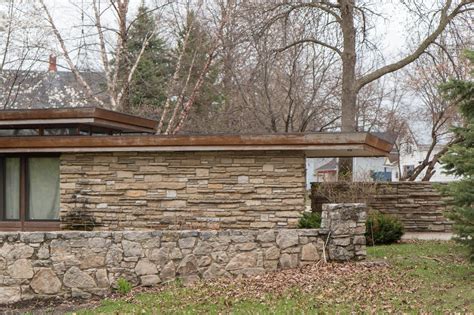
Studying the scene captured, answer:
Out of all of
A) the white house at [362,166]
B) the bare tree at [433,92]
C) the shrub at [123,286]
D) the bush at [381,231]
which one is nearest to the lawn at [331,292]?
the shrub at [123,286]

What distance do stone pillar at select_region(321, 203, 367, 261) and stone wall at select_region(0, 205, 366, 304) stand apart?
0.06ft

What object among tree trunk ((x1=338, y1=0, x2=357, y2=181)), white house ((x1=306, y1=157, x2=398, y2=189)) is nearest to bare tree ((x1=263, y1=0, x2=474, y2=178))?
tree trunk ((x1=338, y1=0, x2=357, y2=181))

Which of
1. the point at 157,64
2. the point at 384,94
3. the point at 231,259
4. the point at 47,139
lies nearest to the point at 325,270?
the point at 231,259

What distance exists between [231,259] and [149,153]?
4.09 meters

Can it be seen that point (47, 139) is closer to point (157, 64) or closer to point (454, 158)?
point (454, 158)

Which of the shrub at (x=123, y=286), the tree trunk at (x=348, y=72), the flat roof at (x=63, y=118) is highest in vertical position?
the tree trunk at (x=348, y=72)

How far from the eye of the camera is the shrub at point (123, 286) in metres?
11.1

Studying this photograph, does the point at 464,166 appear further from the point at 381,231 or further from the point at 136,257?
the point at 136,257

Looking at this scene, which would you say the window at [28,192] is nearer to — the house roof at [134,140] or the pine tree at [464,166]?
the house roof at [134,140]

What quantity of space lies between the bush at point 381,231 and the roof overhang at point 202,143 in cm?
162

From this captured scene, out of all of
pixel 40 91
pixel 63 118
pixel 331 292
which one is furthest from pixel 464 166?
pixel 40 91

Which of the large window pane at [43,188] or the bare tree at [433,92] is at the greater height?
the bare tree at [433,92]

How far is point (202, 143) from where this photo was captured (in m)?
13.9

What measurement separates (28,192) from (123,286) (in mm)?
5454
